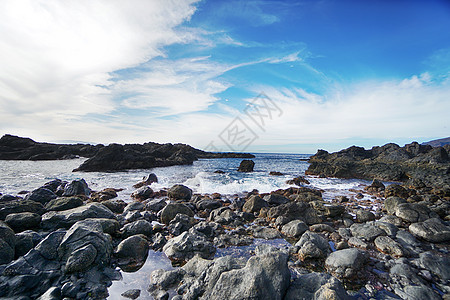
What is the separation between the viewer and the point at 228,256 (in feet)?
18.2

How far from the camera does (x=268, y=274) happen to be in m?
4.52

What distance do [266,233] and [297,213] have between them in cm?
286

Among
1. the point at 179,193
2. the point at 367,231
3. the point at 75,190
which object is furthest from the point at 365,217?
the point at 75,190

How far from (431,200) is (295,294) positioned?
60.5 ft

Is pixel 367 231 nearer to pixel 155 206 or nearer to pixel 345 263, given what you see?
pixel 345 263

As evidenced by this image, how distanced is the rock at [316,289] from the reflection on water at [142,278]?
363cm

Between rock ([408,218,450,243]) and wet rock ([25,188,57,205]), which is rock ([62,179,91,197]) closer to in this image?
wet rock ([25,188,57,205])

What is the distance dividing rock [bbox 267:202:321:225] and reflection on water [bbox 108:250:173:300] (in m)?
6.66

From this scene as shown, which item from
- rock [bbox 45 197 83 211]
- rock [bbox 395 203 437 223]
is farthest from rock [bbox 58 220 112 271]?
rock [bbox 395 203 437 223]

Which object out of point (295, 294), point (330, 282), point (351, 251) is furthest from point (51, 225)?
point (351, 251)

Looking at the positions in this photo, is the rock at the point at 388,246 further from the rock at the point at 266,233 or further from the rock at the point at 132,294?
the rock at the point at 132,294

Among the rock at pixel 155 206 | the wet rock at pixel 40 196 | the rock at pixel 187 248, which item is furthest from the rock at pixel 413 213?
the wet rock at pixel 40 196

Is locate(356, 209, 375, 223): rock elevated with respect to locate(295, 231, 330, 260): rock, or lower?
lower

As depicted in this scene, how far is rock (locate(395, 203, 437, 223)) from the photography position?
418 inches
